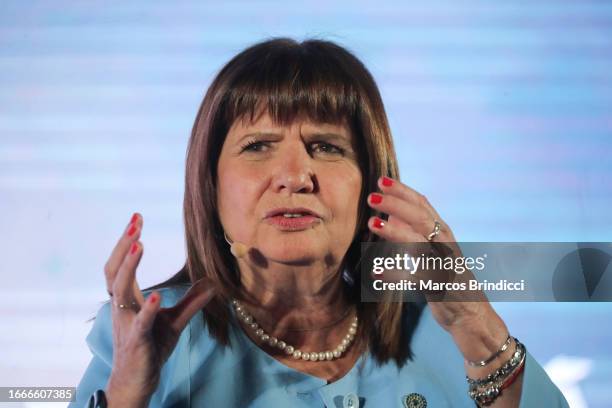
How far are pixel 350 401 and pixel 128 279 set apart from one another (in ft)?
1.58

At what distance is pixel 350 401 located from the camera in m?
1.38

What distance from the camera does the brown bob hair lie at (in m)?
1.41

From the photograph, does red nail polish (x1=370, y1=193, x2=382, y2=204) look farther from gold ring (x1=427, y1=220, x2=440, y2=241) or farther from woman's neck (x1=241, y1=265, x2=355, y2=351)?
woman's neck (x1=241, y1=265, x2=355, y2=351)

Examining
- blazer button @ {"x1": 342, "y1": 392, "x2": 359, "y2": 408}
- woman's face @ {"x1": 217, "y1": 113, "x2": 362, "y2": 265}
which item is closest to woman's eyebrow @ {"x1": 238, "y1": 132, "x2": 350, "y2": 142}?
woman's face @ {"x1": 217, "y1": 113, "x2": 362, "y2": 265}

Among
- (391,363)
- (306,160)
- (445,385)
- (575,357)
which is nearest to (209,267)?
(306,160)

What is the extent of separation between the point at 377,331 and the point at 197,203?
43cm

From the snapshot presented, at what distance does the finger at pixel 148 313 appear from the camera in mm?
1159

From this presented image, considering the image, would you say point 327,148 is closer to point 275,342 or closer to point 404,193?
point 404,193

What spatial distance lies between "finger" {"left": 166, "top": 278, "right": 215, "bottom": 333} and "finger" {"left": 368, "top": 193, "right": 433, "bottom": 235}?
32 cm

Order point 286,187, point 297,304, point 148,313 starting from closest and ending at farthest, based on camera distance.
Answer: point 148,313 → point 286,187 → point 297,304

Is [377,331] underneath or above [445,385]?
above

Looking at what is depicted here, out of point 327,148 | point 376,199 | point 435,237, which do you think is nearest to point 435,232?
point 435,237

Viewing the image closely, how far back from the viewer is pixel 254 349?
4.64ft

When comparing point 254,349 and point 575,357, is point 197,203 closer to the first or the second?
point 254,349
